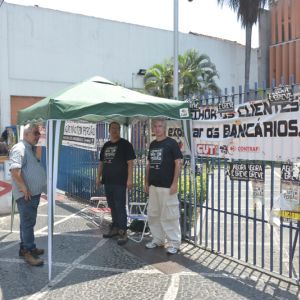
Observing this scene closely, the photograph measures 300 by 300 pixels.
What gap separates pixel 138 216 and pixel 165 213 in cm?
103

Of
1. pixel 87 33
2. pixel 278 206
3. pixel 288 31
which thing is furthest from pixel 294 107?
pixel 288 31

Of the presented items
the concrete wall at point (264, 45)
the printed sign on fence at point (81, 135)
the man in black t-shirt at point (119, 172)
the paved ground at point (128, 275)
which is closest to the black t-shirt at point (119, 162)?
the man in black t-shirt at point (119, 172)

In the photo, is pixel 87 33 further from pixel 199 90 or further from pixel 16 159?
pixel 16 159

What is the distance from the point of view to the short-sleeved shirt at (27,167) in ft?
17.5

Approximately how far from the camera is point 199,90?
88.9 ft

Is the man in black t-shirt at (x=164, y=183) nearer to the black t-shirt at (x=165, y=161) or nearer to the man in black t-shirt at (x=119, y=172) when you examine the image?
the black t-shirt at (x=165, y=161)

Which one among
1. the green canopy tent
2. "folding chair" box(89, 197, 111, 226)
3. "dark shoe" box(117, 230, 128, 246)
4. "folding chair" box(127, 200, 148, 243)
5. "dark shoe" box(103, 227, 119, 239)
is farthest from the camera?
"folding chair" box(89, 197, 111, 226)

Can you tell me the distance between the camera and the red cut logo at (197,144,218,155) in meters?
5.89

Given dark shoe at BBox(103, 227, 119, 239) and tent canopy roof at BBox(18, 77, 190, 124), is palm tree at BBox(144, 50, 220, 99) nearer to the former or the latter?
dark shoe at BBox(103, 227, 119, 239)

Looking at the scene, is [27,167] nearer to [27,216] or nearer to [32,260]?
[27,216]

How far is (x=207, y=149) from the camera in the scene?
607 centimetres

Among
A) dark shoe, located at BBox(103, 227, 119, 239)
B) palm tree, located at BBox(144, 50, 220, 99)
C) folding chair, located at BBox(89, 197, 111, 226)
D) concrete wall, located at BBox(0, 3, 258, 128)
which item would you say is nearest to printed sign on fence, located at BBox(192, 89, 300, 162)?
dark shoe, located at BBox(103, 227, 119, 239)

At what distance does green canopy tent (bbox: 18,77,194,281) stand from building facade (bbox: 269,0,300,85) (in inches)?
997

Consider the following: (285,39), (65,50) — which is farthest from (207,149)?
(285,39)
